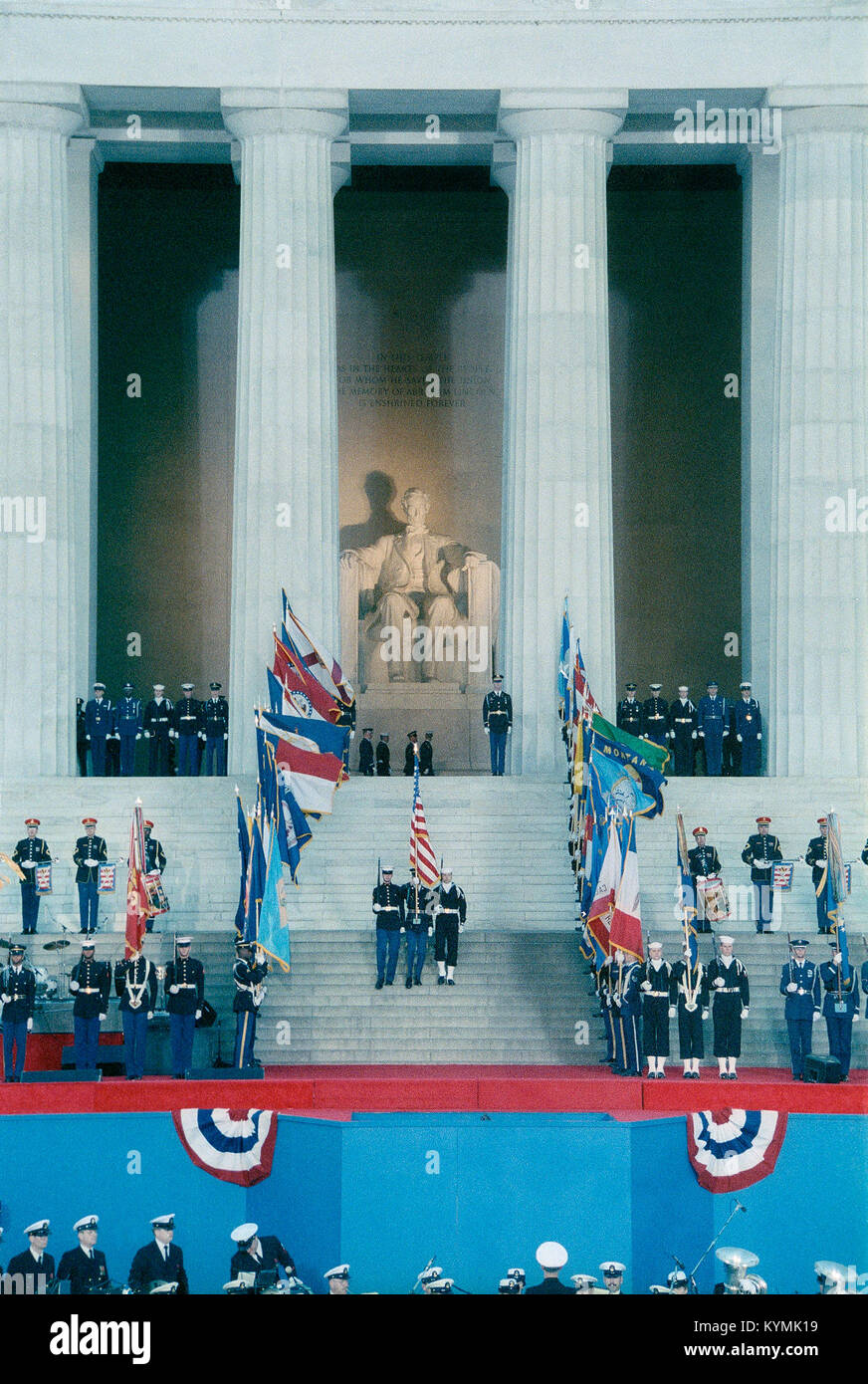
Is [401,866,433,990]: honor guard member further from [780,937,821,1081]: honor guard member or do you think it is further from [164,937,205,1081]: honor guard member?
[780,937,821,1081]: honor guard member

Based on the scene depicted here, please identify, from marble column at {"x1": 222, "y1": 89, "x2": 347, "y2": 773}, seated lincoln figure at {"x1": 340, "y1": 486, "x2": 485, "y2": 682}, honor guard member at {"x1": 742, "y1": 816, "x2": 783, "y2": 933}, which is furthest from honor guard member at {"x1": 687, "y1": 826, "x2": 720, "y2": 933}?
seated lincoln figure at {"x1": 340, "y1": 486, "x2": 485, "y2": 682}

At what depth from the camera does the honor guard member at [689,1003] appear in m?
23.5

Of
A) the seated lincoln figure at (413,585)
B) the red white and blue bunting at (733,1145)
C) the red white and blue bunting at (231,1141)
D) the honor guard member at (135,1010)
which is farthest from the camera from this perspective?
the seated lincoln figure at (413,585)

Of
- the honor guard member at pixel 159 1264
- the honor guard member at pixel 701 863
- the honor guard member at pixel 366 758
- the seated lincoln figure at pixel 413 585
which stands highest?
the seated lincoln figure at pixel 413 585

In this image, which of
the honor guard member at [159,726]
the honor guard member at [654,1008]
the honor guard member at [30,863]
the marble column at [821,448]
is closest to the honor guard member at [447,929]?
the honor guard member at [654,1008]

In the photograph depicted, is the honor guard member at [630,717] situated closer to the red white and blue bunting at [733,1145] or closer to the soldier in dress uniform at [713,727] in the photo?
the soldier in dress uniform at [713,727]

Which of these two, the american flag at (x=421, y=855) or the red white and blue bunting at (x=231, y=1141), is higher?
the american flag at (x=421, y=855)

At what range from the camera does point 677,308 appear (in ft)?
149

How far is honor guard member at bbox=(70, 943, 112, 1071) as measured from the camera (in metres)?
22.8

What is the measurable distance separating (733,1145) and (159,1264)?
573 centimetres

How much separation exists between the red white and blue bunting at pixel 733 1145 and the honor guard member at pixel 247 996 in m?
7.06

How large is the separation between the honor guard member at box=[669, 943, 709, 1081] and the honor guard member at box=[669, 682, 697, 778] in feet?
39.0

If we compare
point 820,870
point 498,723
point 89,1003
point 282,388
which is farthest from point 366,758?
point 89,1003

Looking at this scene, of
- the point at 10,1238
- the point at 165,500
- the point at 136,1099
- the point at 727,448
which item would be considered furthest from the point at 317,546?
the point at 10,1238
